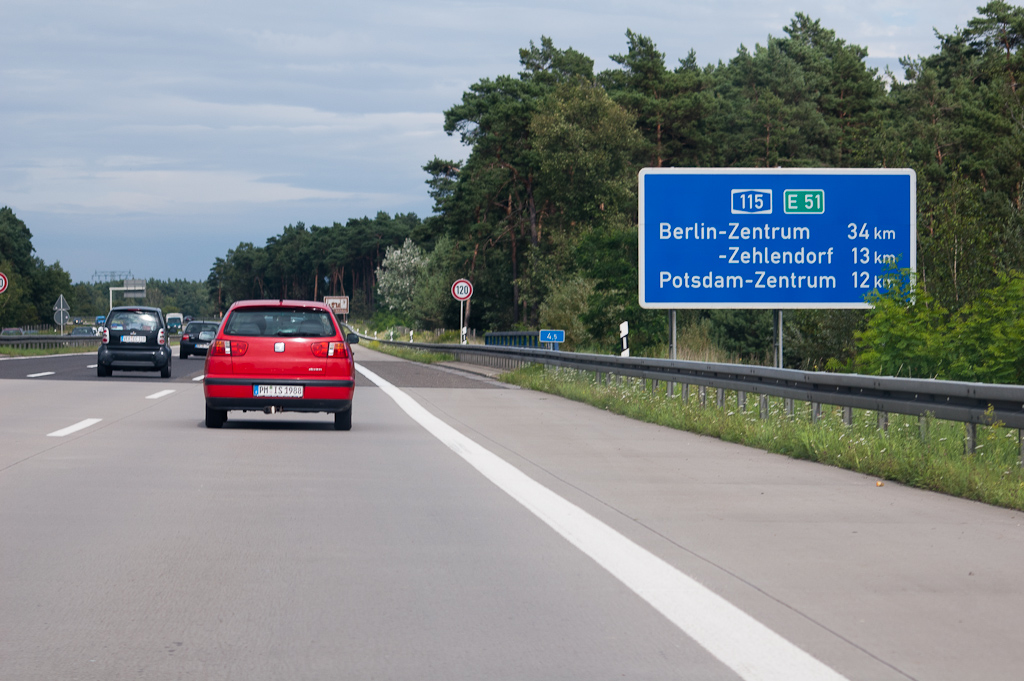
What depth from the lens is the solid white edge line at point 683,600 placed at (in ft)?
15.8

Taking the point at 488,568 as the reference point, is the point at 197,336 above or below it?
above

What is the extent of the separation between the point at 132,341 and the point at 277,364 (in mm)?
15056

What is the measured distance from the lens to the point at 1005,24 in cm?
6262

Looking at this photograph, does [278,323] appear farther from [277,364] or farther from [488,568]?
[488,568]

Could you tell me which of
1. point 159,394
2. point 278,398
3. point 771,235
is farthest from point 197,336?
point 278,398

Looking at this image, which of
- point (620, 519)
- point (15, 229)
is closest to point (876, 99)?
point (620, 519)

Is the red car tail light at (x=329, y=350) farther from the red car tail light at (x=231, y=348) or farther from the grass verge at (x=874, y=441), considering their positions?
the grass verge at (x=874, y=441)

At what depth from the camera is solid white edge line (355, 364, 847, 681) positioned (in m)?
4.80

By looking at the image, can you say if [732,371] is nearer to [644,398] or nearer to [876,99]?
[644,398]

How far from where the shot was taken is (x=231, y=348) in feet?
49.7

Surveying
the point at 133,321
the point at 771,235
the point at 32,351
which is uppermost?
the point at 771,235

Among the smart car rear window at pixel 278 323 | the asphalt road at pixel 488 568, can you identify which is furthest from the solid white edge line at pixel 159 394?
the asphalt road at pixel 488 568

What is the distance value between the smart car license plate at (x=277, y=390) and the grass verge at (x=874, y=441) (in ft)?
16.0

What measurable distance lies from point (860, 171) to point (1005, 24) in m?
46.7
